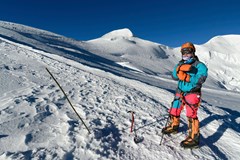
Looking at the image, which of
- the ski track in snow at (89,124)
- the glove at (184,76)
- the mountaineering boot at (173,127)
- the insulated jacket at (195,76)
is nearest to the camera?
the ski track in snow at (89,124)

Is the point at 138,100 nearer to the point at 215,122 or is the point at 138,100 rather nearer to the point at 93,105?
the point at 93,105

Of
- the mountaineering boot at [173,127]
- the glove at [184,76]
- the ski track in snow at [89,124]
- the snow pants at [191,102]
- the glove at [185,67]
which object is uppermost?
the glove at [185,67]

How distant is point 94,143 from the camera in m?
4.64

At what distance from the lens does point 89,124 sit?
17.8 feet

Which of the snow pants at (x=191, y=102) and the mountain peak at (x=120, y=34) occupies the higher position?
the mountain peak at (x=120, y=34)

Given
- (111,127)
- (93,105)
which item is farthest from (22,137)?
(93,105)

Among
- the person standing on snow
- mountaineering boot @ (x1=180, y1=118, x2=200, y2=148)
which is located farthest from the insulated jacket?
mountaineering boot @ (x1=180, y1=118, x2=200, y2=148)

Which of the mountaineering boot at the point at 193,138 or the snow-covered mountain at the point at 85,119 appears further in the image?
the mountaineering boot at the point at 193,138

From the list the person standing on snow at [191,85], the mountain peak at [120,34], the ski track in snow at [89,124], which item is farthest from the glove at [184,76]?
the mountain peak at [120,34]

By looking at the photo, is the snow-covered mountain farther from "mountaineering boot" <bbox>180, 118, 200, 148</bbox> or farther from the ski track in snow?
"mountaineering boot" <bbox>180, 118, 200, 148</bbox>

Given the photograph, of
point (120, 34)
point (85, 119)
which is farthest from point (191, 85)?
point (120, 34)

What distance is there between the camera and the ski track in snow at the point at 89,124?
4.40 m

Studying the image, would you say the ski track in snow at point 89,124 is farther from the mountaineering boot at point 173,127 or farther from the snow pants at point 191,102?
the snow pants at point 191,102

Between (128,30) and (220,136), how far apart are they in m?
56.2
